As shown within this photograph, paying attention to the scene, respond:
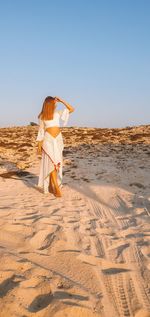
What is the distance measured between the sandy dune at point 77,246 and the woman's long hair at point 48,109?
1.97 meters

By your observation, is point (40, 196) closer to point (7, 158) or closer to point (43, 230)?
point (43, 230)

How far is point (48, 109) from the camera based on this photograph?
7.96 m

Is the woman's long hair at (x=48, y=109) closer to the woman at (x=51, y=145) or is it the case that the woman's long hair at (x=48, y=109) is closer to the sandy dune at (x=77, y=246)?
the woman at (x=51, y=145)

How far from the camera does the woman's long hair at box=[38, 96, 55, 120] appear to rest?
311 inches

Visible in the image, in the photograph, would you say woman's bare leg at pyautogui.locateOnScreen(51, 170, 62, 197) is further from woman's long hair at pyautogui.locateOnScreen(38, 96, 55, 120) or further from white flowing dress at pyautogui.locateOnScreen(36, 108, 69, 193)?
woman's long hair at pyautogui.locateOnScreen(38, 96, 55, 120)

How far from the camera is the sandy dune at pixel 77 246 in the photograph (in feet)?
10.7

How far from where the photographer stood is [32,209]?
6.84 meters

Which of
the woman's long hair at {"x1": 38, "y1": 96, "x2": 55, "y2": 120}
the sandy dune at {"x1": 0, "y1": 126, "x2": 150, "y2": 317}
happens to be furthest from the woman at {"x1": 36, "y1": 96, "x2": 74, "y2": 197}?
the sandy dune at {"x1": 0, "y1": 126, "x2": 150, "y2": 317}

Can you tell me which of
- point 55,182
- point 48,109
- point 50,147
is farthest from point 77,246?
point 48,109

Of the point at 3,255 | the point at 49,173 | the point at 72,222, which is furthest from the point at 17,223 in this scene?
the point at 49,173

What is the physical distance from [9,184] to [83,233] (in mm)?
4836

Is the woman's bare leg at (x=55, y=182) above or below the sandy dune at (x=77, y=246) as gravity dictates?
above

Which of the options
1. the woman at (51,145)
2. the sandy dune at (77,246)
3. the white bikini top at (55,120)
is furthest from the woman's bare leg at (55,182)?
the white bikini top at (55,120)

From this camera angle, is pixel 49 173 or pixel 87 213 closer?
pixel 87 213
